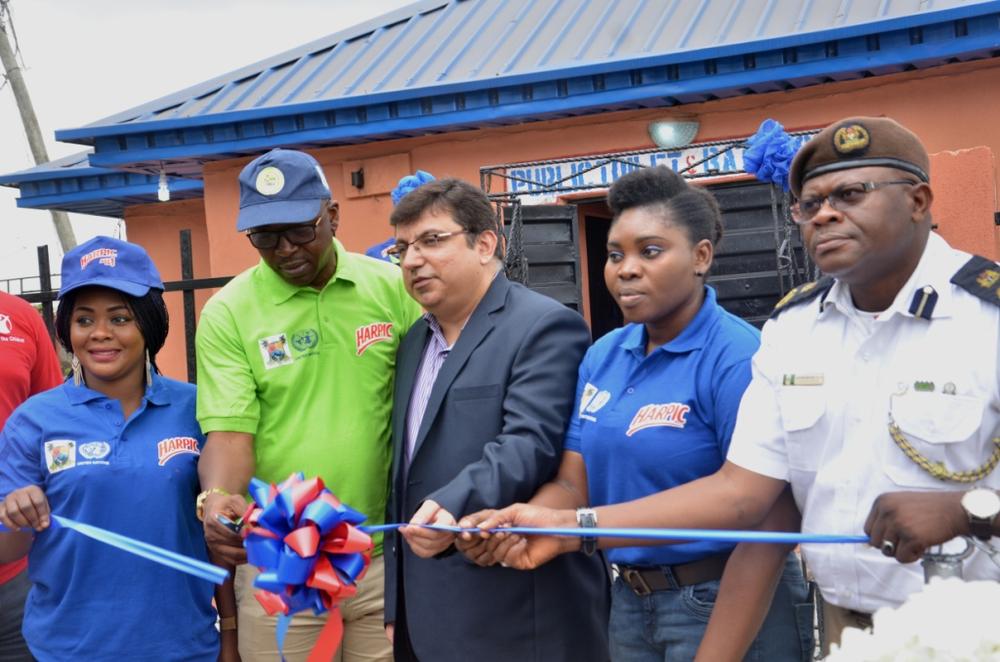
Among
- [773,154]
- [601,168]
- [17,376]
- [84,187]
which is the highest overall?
[84,187]

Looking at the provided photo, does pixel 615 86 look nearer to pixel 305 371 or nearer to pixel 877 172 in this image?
pixel 305 371

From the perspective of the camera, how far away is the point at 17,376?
4484 mm

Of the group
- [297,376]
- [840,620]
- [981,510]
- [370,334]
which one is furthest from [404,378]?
[981,510]

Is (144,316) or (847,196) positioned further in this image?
(144,316)

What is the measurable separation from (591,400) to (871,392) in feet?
2.99

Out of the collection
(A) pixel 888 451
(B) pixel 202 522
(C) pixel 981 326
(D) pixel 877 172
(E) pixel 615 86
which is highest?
(E) pixel 615 86

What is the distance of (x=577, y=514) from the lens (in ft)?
9.66

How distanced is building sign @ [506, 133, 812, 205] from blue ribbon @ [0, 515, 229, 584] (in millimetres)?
6692

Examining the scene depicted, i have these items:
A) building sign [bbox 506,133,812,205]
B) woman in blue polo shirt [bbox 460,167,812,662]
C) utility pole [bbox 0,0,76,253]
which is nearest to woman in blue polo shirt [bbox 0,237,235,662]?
woman in blue polo shirt [bbox 460,167,812,662]

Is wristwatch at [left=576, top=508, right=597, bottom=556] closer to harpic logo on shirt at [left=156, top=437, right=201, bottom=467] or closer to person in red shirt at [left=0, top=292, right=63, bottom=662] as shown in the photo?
harpic logo on shirt at [left=156, top=437, right=201, bottom=467]

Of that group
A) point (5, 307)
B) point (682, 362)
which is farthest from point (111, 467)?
point (682, 362)

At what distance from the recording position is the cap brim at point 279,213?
3.59m

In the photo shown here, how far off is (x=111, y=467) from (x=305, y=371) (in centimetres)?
66

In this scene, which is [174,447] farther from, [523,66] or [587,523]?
[523,66]
